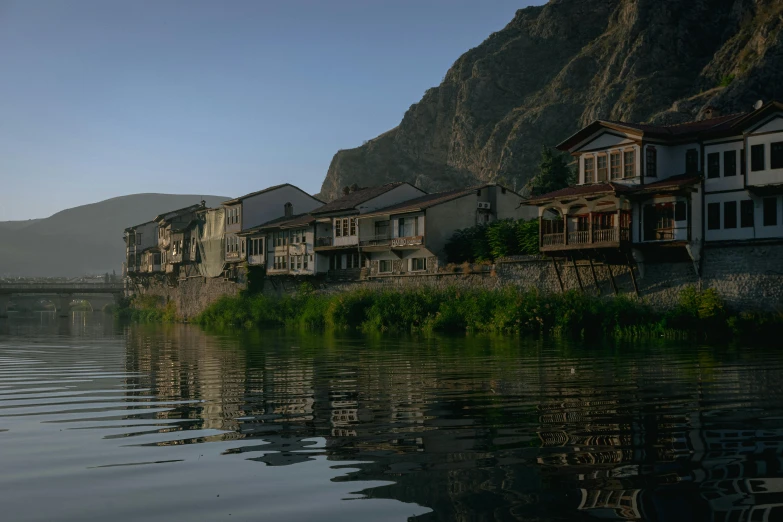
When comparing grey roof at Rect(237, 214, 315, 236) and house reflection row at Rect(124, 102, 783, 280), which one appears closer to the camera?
house reflection row at Rect(124, 102, 783, 280)

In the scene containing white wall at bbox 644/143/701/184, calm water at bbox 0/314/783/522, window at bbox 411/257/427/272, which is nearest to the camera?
calm water at bbox 0/314/783/522

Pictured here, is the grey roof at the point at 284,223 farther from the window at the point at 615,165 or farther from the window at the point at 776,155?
the window at the point at 776,155

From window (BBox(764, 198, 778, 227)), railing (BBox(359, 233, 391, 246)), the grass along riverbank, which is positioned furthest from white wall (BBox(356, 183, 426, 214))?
window (BBox(764, 198, 778, 227))

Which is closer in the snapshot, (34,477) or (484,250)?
(34,477)

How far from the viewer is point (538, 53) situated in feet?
479

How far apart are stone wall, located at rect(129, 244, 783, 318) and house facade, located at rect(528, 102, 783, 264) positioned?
888 millimetres

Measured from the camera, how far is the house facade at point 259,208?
271 ft

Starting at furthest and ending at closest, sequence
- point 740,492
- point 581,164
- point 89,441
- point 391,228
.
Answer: point 391,228, point 581,164, point 89,441, point 740,492

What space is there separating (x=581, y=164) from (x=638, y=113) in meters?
59.6

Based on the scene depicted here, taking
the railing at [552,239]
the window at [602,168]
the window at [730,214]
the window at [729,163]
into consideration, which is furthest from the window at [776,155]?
the railing at [552,239]

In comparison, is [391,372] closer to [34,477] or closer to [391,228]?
[34,477]

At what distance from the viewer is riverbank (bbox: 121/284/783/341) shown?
41.4 meters

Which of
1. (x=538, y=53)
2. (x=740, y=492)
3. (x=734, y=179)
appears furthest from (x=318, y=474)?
(x=538, y=53)

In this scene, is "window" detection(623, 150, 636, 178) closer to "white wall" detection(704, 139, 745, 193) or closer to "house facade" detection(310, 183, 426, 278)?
"white wall" detection(704, 139, 745, 193)
